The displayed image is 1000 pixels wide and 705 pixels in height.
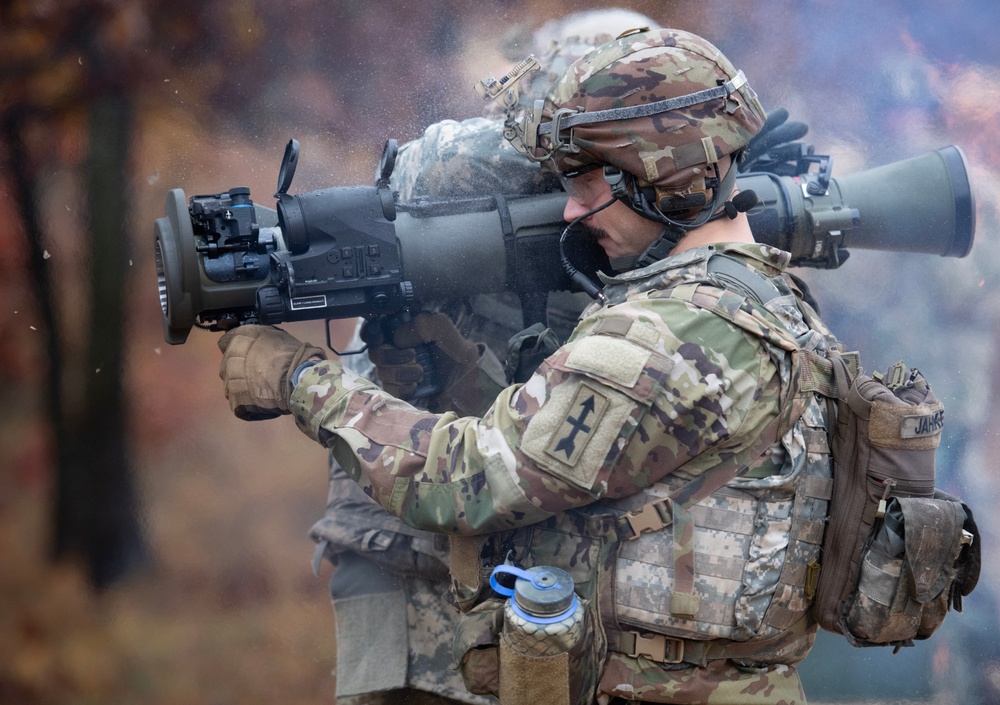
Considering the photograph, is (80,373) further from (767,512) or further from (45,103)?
(767,512)

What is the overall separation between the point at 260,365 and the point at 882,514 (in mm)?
1322

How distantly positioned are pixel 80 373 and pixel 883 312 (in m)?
2.89

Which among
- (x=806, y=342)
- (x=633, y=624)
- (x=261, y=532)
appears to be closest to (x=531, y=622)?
(x=633, y=624)

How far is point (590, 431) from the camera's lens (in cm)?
165

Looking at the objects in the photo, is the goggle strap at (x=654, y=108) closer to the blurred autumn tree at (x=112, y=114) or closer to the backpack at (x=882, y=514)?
the backpack at (x=882, y=514)

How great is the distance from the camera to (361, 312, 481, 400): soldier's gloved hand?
7.38 feet

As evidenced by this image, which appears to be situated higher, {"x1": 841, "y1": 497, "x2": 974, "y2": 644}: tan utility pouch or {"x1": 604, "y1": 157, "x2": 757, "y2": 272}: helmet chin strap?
{"x1": 604, "y1": 157, "x2": 757, "y2": 272}: helmet chin strap

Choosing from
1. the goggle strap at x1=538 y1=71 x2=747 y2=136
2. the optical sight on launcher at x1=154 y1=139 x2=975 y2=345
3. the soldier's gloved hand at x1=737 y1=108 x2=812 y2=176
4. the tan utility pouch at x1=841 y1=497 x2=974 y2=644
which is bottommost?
the tan utility pouch at x1=841 y1=497 x2=974 y2=644

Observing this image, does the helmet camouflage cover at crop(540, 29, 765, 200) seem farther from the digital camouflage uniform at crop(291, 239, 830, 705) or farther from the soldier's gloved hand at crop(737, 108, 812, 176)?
the soldier's gloved hand at crop(737, 108, 812, 176)

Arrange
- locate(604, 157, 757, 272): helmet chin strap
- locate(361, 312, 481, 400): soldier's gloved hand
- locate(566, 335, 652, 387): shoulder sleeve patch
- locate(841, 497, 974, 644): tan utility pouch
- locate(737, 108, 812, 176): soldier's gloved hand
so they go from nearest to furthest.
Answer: locate(566, 335, 652, 387): shoulder sleeve patch < locate(841, 497, 974, 644): tan utility pouch < locate(604, 157, 757, 272): helmet chin strap < locate(361, 312, 481, 400): soldier's gloved hand < locate(737, 108, 812, 176): soldier's gloved hand

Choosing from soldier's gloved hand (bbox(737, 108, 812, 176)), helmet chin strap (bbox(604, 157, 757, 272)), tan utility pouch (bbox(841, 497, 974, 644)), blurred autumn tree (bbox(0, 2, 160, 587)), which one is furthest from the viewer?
blurred autumn tree (bbox(0, 2, 160, 587))

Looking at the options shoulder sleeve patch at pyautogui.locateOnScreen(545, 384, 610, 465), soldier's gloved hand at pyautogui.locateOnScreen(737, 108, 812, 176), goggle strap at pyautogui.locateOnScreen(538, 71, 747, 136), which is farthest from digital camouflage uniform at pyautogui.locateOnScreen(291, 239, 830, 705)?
soldier's gloved hand at pyautogui.locateOnScreen(737, 108, 812, 176)

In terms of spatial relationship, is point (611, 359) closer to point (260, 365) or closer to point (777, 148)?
point (260, 365)

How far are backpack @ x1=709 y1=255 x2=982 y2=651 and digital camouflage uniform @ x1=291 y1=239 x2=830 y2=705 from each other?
0.04 metres
